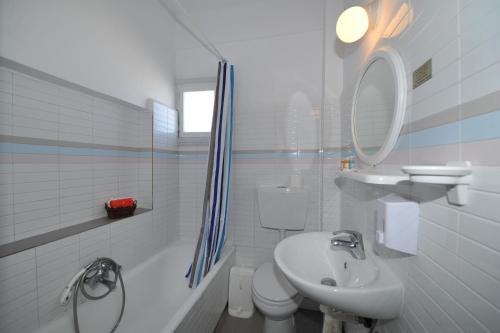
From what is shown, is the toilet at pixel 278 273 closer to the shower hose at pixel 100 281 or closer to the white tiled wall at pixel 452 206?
the white tiled wall at pixel 452 206

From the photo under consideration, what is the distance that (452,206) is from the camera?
514 millimetres

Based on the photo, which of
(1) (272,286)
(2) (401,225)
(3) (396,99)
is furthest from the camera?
(1) (272,286)

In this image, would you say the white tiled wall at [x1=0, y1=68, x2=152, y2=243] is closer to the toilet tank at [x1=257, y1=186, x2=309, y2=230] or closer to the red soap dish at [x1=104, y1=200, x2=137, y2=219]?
the red soap dish at [x1=104, y1=200, x2=137, y2=219]

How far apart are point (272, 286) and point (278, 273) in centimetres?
14

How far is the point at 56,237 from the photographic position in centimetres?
101

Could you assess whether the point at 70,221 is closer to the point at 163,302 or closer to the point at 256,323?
the point at 163,302

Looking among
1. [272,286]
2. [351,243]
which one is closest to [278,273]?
[272,286]

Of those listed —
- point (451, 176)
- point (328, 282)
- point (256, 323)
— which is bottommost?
point (256, 323)

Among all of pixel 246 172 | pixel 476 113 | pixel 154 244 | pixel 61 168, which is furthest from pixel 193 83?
pixel 476 113

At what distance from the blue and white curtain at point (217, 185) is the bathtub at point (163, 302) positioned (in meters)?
0.11

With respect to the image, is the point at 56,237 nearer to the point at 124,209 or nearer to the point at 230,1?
the point at 124,209

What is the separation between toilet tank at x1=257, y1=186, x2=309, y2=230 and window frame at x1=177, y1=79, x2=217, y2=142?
0.88 meters

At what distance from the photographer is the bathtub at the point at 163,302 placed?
1052mm

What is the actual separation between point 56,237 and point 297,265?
1288mm
